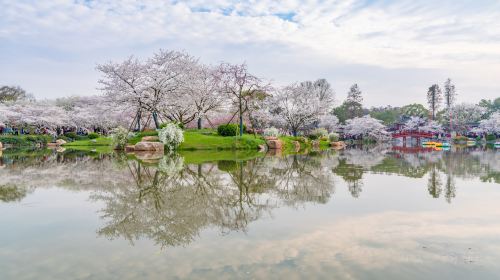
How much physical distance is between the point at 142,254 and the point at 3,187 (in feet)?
31.3

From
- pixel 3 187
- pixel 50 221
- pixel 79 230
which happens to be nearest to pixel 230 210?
pixel 79 230

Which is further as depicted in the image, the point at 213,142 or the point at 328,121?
the point at 328,121

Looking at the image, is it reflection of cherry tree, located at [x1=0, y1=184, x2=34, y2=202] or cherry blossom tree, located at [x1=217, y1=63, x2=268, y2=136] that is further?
cherry blossom tree, located at [x1=217, y1=63, x2=268, y2=136]

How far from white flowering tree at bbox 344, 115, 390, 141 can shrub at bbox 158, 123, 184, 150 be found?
179 feet

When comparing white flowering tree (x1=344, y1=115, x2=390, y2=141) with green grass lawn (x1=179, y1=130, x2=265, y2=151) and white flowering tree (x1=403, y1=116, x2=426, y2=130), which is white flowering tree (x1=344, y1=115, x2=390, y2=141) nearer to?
white flowering tree (x1=403, y1=116, x2=426, y2=130)

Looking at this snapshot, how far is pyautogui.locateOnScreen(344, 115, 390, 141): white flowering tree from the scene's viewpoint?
261ft

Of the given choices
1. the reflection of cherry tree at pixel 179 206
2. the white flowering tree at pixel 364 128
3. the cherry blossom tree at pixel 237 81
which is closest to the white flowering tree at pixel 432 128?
the white flowering tree at pixel 364 128

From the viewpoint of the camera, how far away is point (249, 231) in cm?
677

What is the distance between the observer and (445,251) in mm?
5621

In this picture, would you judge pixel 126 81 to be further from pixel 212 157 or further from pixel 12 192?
pixel 12 192

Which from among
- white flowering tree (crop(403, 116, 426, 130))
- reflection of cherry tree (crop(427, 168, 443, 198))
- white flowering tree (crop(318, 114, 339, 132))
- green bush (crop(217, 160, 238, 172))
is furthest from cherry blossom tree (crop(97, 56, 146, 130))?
white flowering tree (crop(403, 116, 426, 130))

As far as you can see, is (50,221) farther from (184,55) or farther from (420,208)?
(184,55)

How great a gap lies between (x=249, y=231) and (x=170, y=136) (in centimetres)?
2616

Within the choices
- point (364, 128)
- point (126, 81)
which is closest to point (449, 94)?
point (364, 128)
